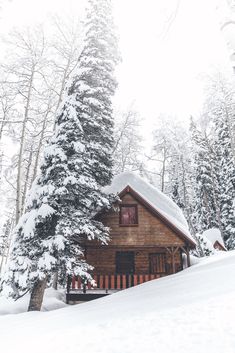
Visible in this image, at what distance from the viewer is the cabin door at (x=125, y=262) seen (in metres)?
17.6

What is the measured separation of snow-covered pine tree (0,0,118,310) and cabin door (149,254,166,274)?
681 cm

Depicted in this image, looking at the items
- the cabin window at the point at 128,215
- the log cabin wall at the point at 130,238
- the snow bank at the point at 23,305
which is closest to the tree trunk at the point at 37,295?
the snow bank at the point at 23,305

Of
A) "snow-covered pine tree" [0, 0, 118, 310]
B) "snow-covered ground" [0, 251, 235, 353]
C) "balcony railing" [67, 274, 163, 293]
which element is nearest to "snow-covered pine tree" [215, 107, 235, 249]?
"balcony railing" [67, 274, 163, 293]

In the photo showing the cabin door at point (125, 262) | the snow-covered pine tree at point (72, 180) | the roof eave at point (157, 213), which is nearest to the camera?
the snow-covered pine tree at point (72, 180)

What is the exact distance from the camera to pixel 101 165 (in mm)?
13266

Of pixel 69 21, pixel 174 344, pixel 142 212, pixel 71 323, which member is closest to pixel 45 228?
pixel 71 323

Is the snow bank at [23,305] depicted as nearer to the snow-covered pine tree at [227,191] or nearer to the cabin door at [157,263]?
the cabin door at [157,263]

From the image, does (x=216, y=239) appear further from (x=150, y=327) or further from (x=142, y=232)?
(x=150, y=327)

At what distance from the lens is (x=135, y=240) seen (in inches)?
638

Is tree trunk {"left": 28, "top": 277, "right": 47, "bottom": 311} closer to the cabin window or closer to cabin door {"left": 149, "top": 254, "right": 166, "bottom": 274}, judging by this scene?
the cabin window

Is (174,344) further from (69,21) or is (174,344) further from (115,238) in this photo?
(69,21)

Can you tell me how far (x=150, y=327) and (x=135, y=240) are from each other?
10.7 metres

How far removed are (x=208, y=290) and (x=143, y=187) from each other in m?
11.9

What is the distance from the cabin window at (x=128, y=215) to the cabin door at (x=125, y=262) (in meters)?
2.43
